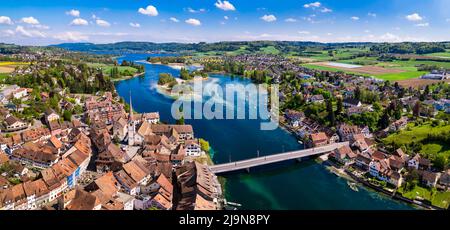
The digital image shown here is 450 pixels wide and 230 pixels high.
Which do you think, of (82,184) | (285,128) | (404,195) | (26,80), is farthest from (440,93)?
(26,80)

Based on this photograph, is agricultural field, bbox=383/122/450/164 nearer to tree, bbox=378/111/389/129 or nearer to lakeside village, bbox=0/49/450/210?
lakeside village, bbox=0/49/450/210

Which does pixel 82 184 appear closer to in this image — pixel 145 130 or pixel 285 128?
pixel 145 130

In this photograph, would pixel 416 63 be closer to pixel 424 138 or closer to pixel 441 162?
pixel 424 138

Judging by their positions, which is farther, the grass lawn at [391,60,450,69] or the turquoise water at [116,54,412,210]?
the grass lawn at [391,60,450,69]

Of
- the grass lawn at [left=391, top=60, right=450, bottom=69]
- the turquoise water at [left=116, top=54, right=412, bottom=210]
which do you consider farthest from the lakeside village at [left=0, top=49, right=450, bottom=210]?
the grass lawn at [left=391, top=60, right=450, bottom=69]

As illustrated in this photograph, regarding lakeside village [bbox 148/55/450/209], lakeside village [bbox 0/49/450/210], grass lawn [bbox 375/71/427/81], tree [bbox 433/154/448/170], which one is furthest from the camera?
grass lawn [bbox 375/71/427/81]

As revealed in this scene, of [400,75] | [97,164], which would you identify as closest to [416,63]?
[400,75]
